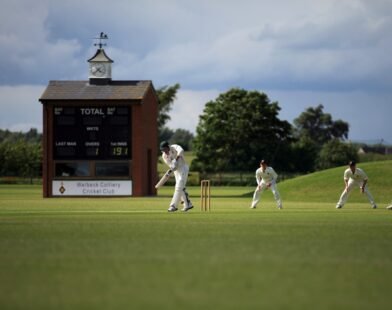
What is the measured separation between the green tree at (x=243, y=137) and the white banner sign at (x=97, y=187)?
4950cm

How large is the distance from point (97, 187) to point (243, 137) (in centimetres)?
5151

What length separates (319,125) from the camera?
193625mm

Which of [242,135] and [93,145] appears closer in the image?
[93,145]

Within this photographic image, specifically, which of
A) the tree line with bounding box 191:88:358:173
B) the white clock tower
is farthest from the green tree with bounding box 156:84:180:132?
the white clock tower

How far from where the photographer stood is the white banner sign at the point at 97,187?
183 feet

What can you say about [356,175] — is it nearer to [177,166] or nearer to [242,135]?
[177,166]

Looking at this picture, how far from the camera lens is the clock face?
60750 mm

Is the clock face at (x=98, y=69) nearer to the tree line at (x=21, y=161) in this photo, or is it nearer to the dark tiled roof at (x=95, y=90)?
the dark tiled roof at (x=95, y=90)

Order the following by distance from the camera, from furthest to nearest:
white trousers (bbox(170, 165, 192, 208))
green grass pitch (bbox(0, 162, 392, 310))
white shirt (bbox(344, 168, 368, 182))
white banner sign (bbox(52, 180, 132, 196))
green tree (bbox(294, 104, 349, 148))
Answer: green tree (bbox(294, 104, 349, 148)) < white banner sign (bbox(52, 180, 132, 196)) < white shirt (bbox(344, 168, 368, 182)) < white trousers (bbox(170, 165, 192, 208)) < green grass pitch (bbox(0, 162, 392, 310))

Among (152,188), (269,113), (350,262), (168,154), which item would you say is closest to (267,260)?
(350,262)

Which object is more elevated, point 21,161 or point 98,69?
point 98,69

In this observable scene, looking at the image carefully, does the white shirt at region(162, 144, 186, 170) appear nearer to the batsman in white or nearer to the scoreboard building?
the batsman in white

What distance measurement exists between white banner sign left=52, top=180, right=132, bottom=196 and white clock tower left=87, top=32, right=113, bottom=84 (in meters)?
7.27

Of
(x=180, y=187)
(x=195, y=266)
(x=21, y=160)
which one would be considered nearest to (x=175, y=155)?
(x=180, y=187)
